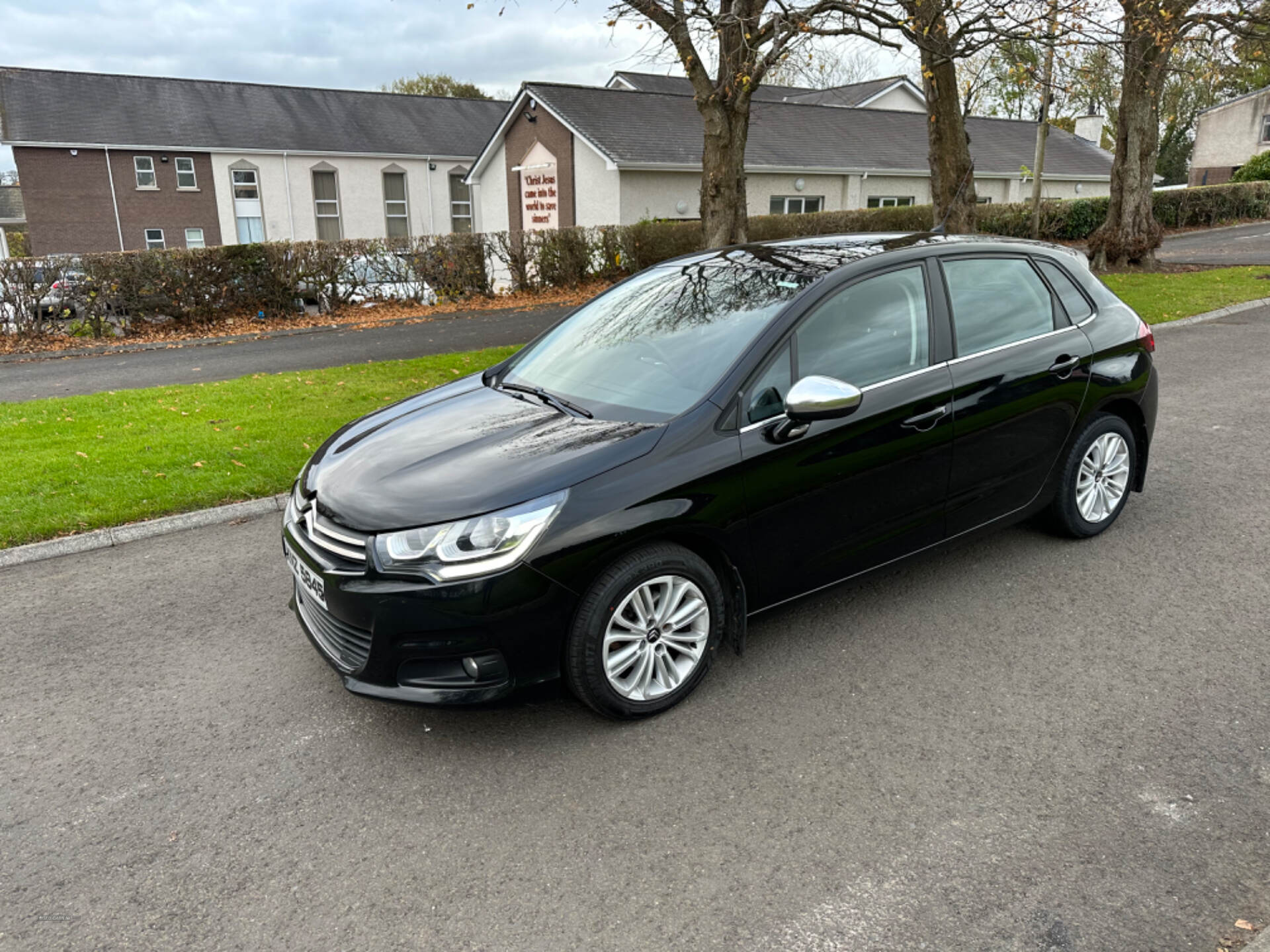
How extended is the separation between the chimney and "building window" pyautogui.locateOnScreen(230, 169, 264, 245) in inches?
1511

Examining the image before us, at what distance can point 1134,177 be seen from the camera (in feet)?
57.6

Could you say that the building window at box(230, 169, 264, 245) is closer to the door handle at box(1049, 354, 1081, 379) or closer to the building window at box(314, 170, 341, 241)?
the building window at box(314, 170, 341, 241)

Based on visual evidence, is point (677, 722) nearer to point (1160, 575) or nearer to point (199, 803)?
point (199, 803)

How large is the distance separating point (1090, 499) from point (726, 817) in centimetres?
310

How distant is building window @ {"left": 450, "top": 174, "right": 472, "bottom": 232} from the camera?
4134 centimetres

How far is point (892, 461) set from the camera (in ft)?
12.7

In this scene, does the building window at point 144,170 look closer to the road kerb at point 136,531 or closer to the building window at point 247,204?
the building window at point 247,204

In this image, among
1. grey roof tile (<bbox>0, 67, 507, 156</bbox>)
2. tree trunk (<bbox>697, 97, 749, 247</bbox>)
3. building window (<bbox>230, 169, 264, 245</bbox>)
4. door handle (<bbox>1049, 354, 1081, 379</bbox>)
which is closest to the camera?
door handle (<bbox>1049, 354, 1081, 379</bbox>)

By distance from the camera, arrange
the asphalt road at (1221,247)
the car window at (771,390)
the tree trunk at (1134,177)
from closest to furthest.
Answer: the car window at (771,390) → the tree trunk at (1134,177) → the asphalt road at (1221,247)

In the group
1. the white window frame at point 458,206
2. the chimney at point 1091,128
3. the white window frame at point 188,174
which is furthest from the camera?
the chimney at point 1091,128

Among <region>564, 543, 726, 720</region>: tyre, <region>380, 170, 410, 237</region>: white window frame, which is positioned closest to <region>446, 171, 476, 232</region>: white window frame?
<region>380, 170, 410, 237</region>: white window frame

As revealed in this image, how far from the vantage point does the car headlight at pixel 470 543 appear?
3.05m

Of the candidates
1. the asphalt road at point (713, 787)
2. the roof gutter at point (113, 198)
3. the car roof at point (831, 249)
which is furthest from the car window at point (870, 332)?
the roof gutter at point (113, 198)

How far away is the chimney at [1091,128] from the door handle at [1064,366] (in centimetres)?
4562
